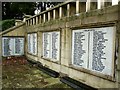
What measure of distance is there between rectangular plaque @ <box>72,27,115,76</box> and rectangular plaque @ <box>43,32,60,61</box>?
1.31 metres

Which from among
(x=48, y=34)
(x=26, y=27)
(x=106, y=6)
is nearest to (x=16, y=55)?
(x=26, y=27)

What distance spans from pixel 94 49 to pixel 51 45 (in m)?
3.21

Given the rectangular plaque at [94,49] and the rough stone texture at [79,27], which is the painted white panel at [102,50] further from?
the rough stone texture at [79,27]

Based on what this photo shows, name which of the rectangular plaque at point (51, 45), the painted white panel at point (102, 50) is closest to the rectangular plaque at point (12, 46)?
the rectangular plaque at point (51, 45)

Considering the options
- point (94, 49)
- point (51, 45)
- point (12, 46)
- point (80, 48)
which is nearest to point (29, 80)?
point (51, 45)

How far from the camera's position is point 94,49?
5402mm

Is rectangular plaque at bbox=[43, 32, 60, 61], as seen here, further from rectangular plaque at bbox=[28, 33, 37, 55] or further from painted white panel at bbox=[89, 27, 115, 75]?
painted white panel at bbox=[89, 27, 115, 75]

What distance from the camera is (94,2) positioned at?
590 centimetres

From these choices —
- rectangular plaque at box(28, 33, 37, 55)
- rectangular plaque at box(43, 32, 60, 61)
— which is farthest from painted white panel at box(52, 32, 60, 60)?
rectangular plaque at box(28, 33, 37, 55)

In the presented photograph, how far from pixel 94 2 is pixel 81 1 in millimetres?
744

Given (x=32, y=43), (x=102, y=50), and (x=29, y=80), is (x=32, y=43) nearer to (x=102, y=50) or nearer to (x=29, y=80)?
(x=29, y=80)

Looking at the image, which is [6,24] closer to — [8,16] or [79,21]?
[8,16]

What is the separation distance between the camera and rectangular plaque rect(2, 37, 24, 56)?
41.8ft

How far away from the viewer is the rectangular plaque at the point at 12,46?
12734 mm
